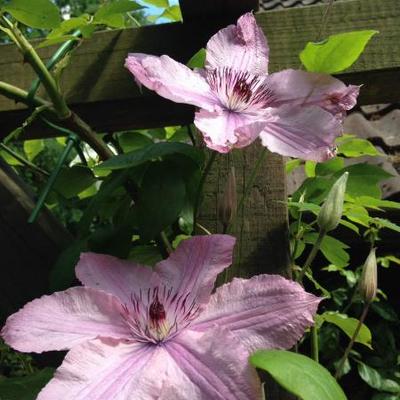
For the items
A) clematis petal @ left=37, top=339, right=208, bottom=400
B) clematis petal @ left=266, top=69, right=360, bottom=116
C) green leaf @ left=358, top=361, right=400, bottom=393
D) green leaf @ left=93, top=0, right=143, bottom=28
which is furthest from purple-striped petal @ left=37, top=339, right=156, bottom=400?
green leaf @ left=358, top=361, right=400, bottom=393

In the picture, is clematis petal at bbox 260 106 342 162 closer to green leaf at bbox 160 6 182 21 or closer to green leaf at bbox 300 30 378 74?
green leaf at bbox 300 30 378 74

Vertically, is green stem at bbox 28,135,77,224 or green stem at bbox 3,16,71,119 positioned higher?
green stem at bbox 3,16,71,119

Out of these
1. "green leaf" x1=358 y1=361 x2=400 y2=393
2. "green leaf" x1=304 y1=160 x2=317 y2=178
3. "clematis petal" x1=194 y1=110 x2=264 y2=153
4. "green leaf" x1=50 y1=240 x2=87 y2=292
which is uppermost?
"clematis petal" x1=194 y1=110 x2=264 y2=153

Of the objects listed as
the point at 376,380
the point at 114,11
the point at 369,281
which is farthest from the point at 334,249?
the point at 376,380

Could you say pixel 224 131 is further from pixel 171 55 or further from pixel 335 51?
pixel 171 55

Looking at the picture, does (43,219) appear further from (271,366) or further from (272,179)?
(271,366)
